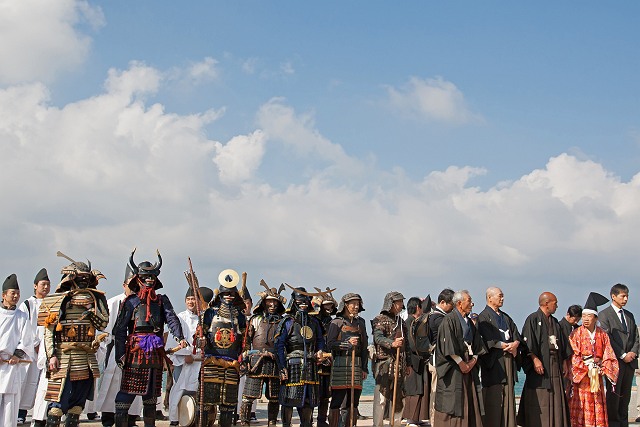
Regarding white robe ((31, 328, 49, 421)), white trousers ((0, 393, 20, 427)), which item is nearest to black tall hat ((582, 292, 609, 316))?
white robe ((31, 328, 49, 421))

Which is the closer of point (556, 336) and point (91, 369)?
point (91, 369)

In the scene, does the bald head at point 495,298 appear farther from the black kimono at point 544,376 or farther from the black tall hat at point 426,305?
the black tall hat at point 426,305

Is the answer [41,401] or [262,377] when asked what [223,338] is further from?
[41,401]

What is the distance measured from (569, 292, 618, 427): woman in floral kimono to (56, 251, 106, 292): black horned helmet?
732 centimetres

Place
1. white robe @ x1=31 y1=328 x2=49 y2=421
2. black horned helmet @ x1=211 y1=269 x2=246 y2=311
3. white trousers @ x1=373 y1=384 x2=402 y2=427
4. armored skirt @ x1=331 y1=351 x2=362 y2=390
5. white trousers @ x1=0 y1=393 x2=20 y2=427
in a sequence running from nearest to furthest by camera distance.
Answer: white trousers @ x1=0 y1=393 x2=20 y2=427, white robe @ x1=31 y1=328 x2=49 y2=421, black horned helmet @ x1=211 y1=269 x2=246 y2=311, armored skirt @ x1=331 y1=351 x2=362 y2=390, white trousers @ x1=373 y1=384 x2=402 y2=427

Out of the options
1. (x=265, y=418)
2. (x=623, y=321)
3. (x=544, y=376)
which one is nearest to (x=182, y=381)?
(x=265, y=418)

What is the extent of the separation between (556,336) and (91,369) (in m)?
6.74

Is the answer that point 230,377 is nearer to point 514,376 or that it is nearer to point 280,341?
point 280,341

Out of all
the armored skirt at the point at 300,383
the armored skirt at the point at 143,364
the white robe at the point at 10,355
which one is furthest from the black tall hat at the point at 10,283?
the armored skirt at the point at 300,383

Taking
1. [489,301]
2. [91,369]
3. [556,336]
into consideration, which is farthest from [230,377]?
[556,336]

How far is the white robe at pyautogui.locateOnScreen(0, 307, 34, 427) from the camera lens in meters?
10.8

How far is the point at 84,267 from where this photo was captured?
10969 millimetres

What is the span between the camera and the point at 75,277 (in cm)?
1087

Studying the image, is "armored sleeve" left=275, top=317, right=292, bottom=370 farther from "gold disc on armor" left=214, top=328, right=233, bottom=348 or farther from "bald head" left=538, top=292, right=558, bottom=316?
"bald head" left=538, top=292, right=558, bottom=316
